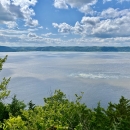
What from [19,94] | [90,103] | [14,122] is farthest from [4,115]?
[19,94]

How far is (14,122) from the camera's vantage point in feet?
43.5

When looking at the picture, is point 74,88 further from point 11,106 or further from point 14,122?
point 14,122

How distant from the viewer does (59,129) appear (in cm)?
1073

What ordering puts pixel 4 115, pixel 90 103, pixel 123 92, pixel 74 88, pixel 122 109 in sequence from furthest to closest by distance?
pixel 74 88
pixel 123 92
pixel 90 103
pixel 4 115
pixel 122 109

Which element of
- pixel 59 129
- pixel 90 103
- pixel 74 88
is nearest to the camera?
pixel 59 129

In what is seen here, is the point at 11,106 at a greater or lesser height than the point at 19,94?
greater

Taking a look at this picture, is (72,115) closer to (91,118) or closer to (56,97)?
(91,118)

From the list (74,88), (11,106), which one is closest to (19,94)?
(74,88)

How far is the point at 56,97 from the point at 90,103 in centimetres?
3062

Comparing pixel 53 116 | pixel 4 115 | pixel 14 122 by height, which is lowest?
pixel 4 115

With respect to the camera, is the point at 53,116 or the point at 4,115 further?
the point at 4,115

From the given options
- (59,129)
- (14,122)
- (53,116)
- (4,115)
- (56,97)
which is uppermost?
(59,129)

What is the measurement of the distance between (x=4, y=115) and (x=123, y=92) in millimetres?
55412

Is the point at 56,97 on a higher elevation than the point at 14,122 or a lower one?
lower
